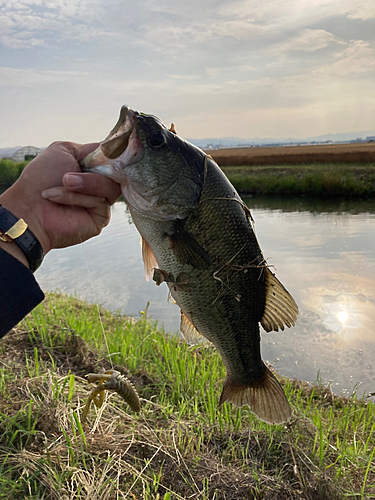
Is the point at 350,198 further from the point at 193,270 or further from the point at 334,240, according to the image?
the point at 193,270

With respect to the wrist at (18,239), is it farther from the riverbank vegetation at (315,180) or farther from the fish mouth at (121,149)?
the riverbank vegetation at (315,180)

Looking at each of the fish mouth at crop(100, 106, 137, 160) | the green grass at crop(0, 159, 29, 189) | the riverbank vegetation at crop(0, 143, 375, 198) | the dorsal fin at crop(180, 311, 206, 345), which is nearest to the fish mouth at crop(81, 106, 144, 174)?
the fish mouth at crop(100, 106, 137, 160)

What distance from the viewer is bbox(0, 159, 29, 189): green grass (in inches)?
1345

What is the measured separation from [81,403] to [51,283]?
364 inches

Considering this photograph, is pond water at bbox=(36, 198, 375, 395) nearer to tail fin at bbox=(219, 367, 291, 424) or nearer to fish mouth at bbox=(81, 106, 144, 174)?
tail fin at bbox=(219, 367, 291, 424)

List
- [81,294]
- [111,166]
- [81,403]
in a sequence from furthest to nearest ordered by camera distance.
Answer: [81,294] < [81,403] < [111,166]

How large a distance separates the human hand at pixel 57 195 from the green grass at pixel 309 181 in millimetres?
24294

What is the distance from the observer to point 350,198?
23.9 metres

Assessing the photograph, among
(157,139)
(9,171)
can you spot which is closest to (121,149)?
(157,139)

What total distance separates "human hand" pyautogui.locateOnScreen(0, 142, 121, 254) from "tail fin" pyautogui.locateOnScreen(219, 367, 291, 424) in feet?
4.40

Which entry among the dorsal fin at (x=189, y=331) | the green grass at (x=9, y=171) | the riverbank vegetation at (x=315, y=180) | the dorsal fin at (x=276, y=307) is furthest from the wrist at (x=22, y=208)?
the green grass at (x=9, y=171)

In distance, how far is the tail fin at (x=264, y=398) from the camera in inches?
86.3

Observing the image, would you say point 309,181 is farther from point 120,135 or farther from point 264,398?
point 120,135

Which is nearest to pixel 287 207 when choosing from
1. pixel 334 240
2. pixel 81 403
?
pixel 334 240
